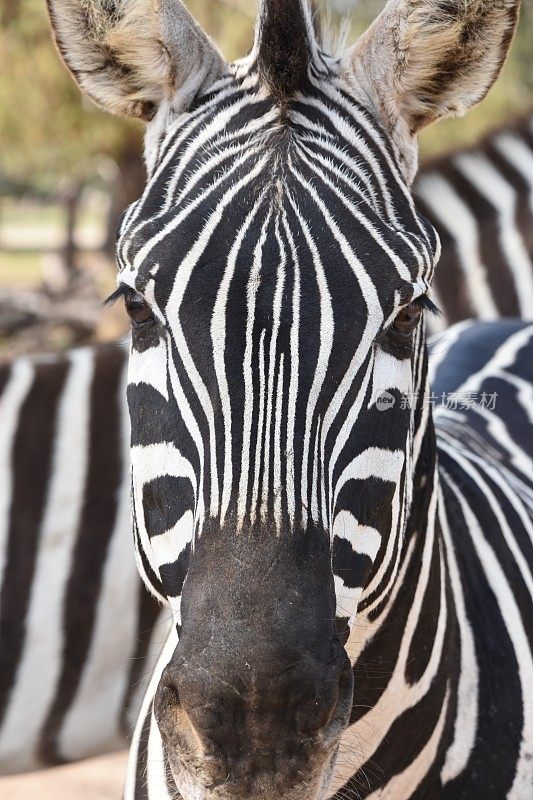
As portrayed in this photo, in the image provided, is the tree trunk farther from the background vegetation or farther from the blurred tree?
the blurred tree

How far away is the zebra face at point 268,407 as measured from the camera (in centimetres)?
170

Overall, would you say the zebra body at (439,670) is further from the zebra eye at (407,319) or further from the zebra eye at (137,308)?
the zebra eye at (137,308)

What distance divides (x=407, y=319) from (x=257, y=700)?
0.94 meters

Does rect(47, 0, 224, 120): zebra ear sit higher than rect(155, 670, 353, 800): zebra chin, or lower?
higher

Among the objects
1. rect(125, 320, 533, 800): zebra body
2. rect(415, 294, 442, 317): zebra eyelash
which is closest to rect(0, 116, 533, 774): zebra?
rect(125, 320, 533, 800): zebra body

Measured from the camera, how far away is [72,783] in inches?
220

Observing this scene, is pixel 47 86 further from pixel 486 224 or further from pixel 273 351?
pixel 273 351

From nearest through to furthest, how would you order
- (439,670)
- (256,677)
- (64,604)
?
1. (256,677)
2. (439,670)
3. (64,604)

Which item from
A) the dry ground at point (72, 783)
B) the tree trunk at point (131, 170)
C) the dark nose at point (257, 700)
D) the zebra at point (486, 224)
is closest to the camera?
the dark nose at point (257, 700)

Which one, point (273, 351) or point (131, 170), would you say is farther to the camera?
point (131, 170)

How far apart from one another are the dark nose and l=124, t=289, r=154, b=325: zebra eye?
2.60ft

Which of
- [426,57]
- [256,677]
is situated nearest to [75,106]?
[426,57]

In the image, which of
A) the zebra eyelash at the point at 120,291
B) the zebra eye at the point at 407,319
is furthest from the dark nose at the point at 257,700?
the zebra eyelash at the point at 120,291

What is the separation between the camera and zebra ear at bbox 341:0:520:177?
7.48 ft
